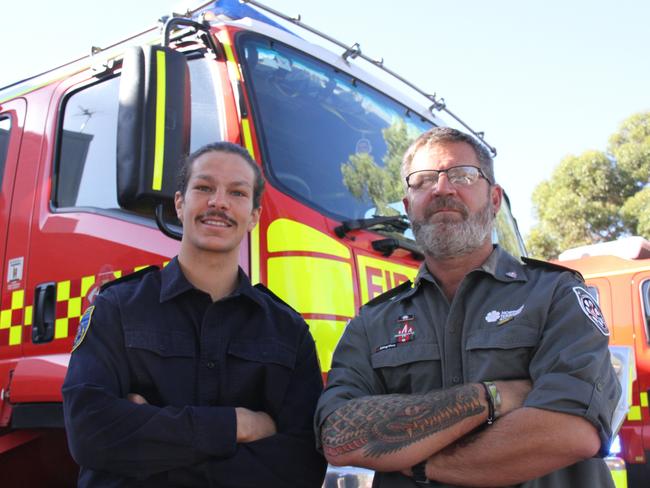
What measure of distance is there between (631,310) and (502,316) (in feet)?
14.8

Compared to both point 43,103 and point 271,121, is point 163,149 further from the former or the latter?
point 43,103

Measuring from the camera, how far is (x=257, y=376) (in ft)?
6.38

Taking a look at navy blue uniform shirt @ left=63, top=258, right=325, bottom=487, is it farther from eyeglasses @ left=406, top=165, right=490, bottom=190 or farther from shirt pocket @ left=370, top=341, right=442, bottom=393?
eyeglasses @ left=406, top=165, right=490, bottom=190

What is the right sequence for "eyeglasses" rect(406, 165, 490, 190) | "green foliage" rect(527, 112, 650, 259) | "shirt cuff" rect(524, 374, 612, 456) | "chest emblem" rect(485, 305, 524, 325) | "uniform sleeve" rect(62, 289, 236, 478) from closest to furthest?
1. "shirt cuff" rect(524, 374, 612, 456)
2. "uniform sleeve" rect(62, 289, 236, 478)
3. "chest emblem" rect(485, 305, 524, 325)
4. "eyeglasses" rect(406, 165, 490, 190)
5. "green foliage" rect(527, 112, 650, 259)

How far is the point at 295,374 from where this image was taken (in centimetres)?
Result: 202

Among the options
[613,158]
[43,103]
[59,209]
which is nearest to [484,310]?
[59,209]

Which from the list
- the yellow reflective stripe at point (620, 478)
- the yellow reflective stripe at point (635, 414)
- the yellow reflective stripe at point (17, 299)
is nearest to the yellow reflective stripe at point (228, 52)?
the yellow reflective stripe at point (17, 299)

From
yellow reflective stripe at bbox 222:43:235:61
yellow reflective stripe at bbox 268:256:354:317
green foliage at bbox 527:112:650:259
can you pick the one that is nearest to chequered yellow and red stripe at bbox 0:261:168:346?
yellow reflective stripe at bbox 268:256:354:317

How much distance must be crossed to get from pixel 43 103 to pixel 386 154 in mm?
1579

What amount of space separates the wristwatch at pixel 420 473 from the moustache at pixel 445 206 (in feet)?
2.30

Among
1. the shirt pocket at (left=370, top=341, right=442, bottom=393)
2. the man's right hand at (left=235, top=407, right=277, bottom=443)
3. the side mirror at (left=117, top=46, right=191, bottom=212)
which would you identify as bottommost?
the man's right hand at (left=235, top=407, right=277, bottom=443)

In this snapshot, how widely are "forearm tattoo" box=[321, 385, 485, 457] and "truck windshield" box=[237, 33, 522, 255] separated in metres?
1.01

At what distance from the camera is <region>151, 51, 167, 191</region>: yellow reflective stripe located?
223 centimetres

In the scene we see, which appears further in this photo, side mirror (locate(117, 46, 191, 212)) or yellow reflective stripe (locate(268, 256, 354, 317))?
yellow reflective stripe (locate(268, 256, 354, 317))
